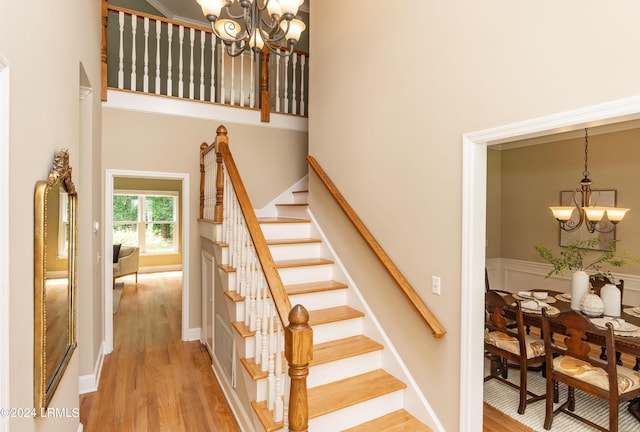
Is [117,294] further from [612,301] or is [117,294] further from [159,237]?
[612,301]

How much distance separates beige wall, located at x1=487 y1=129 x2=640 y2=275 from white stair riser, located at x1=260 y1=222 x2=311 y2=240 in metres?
3.89

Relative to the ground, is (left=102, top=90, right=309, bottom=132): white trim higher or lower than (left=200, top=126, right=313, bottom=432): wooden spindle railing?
higher

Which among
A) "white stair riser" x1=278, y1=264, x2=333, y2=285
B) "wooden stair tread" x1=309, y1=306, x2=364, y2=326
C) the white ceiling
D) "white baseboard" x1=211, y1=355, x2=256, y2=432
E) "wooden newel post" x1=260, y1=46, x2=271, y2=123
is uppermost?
the white ceiling

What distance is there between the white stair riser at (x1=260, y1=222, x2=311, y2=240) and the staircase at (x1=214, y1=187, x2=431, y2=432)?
0.04 meters

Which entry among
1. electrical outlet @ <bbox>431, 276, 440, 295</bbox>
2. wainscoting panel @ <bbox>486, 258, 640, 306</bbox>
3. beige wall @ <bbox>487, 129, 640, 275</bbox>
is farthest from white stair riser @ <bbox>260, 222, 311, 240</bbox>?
beige wall @ <bbox>487, 129, 640, 275</bbox>

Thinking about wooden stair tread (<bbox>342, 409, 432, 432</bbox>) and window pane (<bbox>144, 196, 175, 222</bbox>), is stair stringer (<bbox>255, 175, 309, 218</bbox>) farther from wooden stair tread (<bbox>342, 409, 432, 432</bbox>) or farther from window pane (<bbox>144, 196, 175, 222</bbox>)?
window pane (<bbox>144, 196, 175, 222</bbox>)

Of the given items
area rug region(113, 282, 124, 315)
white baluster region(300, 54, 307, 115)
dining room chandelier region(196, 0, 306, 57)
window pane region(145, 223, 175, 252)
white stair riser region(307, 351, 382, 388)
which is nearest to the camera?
dining room chandelier region(196, 0, 306, 57)

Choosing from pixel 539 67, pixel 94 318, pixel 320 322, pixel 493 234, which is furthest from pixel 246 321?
pixel 493 234

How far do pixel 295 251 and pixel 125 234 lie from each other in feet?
24.7

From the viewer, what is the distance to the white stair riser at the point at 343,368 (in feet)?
8.12

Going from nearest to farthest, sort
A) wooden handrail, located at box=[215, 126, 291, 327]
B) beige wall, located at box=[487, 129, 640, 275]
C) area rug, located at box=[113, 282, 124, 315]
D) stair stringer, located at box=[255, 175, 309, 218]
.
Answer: wooden handrail, located at box=[215, 126, 291, 327] < beige wall, located at box=[487, 129, 640, 275] < stair stringer, located at box=[255, 175, 309, 218] < area rug, located at box=[113, 282, 124, 315]

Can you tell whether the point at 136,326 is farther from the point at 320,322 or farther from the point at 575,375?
the point at 575,375

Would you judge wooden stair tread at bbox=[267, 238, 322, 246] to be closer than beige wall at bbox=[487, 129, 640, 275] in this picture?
Yes

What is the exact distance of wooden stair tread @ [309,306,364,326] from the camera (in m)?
2.80
